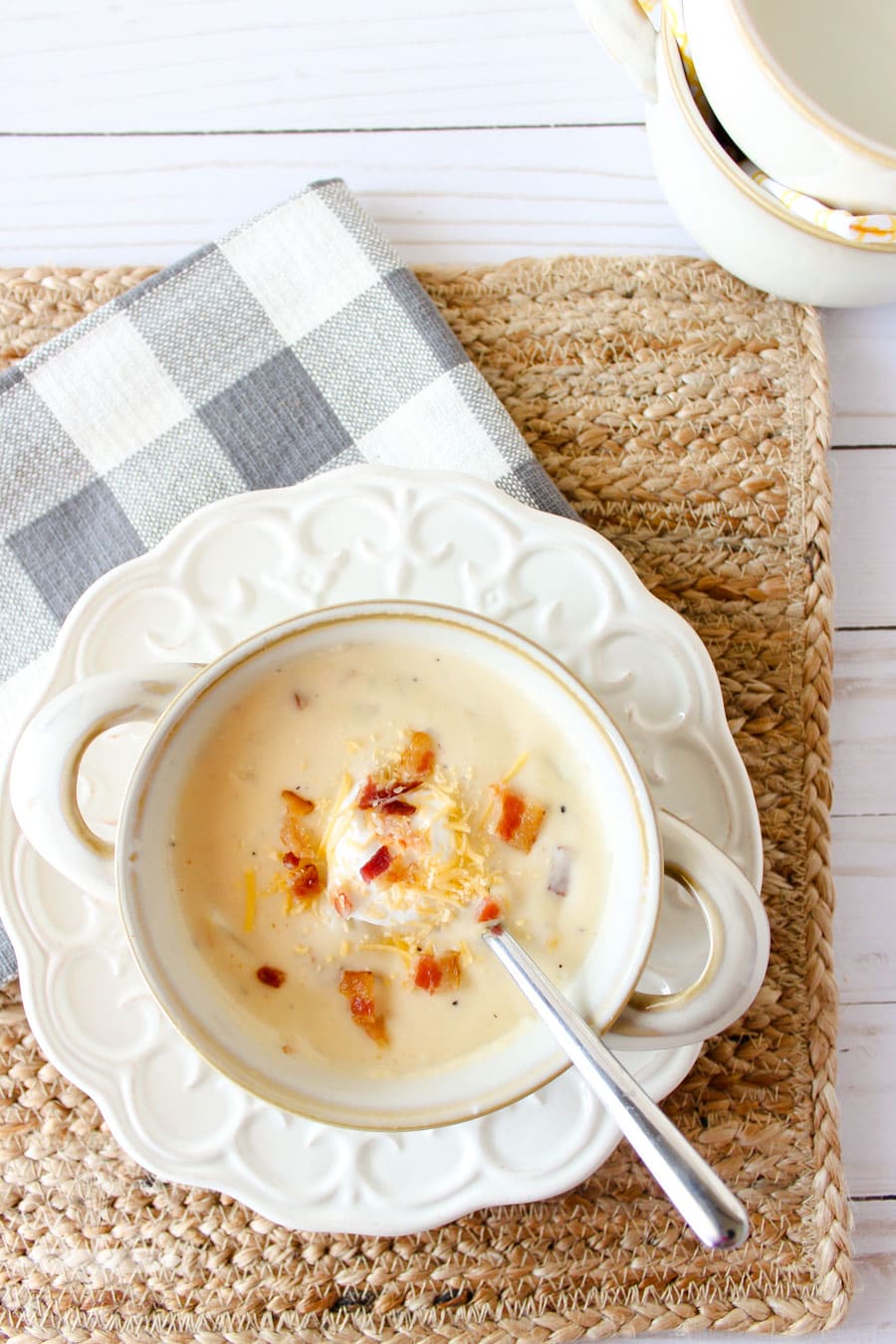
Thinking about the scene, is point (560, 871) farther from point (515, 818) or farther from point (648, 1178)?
point (648, 1178)

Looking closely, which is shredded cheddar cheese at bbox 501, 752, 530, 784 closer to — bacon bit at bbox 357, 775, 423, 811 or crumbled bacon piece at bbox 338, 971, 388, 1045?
bacon bit at bbox 357, 775, 423, 811

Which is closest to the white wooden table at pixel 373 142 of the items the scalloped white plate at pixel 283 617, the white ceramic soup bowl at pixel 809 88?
the white ceramic soup bowl at pixel 809 88

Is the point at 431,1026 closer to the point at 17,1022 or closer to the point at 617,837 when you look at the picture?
the point at 617,837

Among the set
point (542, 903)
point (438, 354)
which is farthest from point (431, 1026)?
point (438, 354)

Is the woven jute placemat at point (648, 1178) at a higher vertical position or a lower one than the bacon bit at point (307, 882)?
lower

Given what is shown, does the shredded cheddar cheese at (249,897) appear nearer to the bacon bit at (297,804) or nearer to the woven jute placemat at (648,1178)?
the bacon bit at (297,804)

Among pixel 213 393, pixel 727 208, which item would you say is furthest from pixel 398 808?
pixel 727 208

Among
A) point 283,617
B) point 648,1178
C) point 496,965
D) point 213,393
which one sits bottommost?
point 648,1178

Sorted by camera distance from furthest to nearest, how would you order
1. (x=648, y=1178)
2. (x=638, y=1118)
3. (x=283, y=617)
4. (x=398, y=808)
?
1. (x=648, y=1178)
2. (x=283, y=617)
3. (x=398, y=808)
4. (x=638, y=1118)
